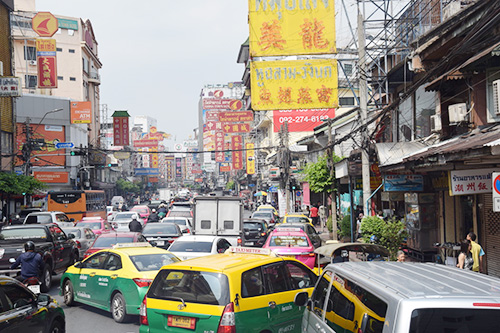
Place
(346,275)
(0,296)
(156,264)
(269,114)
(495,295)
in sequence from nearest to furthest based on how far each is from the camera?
(495,295) → (346,275) → (0,296) → (156,264) → (269,114)

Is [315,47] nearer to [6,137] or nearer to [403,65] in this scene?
[403,65]

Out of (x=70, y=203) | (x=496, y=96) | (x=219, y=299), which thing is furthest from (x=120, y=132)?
(x=219, y=299)

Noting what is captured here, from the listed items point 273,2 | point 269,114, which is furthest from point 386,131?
point 269,114

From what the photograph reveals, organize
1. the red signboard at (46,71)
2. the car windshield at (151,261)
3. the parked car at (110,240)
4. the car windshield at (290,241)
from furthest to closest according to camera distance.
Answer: the red signboard at (46,71)
the parked car at (110,240)
the car windshield at (290,241)
the car windshield at (151,261)

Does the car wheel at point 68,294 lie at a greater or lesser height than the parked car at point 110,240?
lesser

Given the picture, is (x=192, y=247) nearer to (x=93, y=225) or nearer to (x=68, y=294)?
(x=68, y=294)

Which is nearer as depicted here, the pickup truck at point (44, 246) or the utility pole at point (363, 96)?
the pickup truck at point (44, 246)

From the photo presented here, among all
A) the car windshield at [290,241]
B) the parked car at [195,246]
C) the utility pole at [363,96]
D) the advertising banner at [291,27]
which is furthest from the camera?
the advertising banner at [291,27]

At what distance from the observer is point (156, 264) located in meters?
11.7

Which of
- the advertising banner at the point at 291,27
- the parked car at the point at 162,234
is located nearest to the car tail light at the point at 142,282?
the parked car at the point at 162,234

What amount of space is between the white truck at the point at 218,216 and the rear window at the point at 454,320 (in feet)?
57.5

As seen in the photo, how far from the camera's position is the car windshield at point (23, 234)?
16250 mm

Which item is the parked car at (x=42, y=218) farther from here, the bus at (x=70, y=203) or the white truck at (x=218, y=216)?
the bus at (x=70, y=203)

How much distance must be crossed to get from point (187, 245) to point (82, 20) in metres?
75.3
